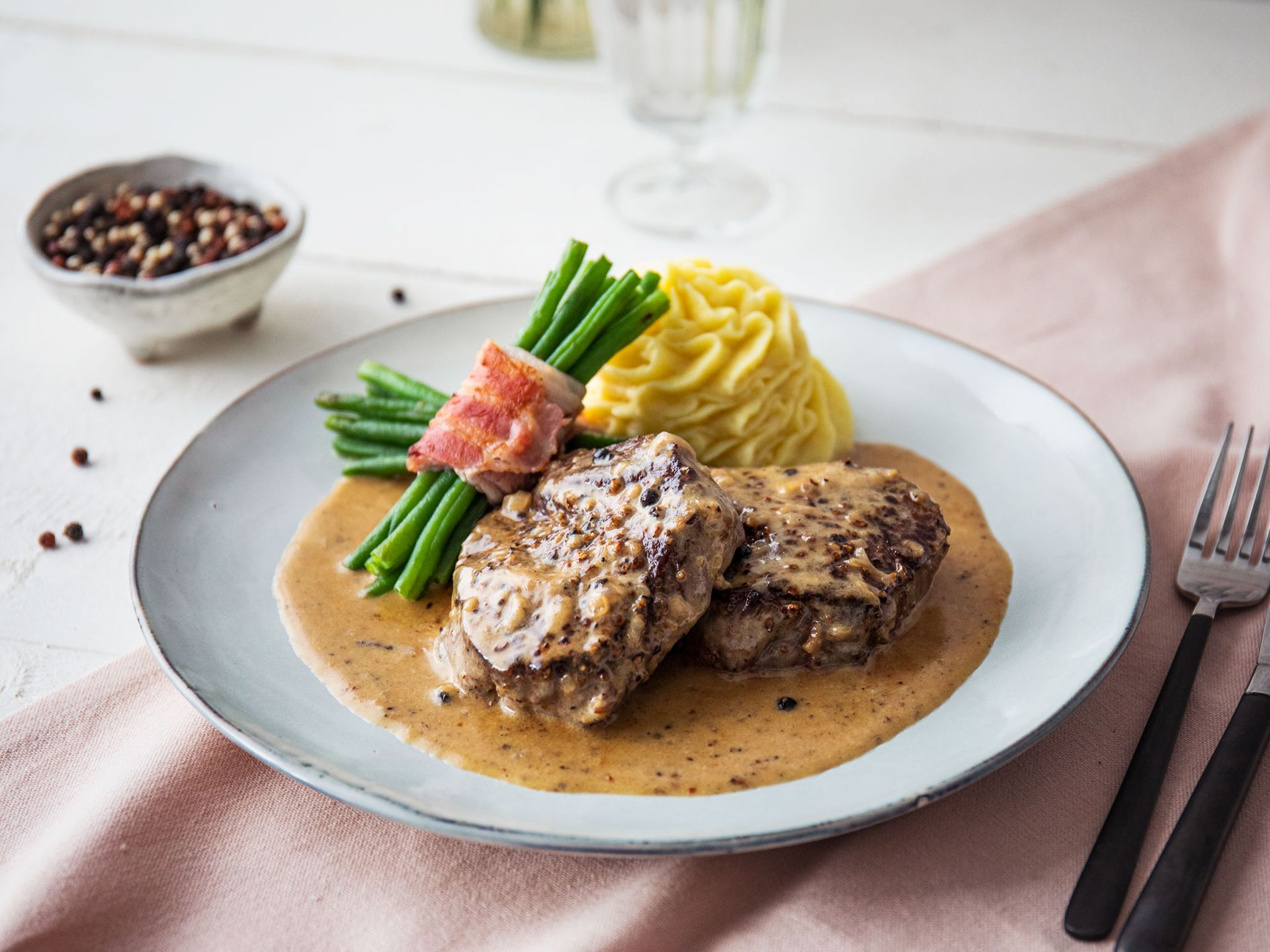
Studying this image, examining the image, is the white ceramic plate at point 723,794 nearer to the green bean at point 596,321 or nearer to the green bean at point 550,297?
the green bean at point 550,297

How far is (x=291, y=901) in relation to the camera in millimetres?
2766

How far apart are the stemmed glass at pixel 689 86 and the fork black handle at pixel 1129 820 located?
128 inches

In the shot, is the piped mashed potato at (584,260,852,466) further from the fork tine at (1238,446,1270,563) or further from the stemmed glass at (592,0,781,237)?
the stemmed glass at (592,0,781,237)

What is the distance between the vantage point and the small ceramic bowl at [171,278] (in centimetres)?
453

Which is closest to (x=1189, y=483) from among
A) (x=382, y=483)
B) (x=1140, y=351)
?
(x=1140, y=351)

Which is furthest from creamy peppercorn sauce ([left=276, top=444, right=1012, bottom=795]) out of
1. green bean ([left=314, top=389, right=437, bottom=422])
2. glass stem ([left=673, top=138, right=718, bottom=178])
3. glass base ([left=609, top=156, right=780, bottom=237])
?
glass stem ([left=673, top=138, right=718, bottom=178])

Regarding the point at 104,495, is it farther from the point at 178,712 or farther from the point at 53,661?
the point at 178,712

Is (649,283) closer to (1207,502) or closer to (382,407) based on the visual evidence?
(382,407)

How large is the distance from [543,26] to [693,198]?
1803 mm

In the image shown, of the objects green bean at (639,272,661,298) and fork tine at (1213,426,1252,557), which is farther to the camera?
green bean at (639,272,661,298)

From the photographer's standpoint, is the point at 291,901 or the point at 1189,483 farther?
the point at 1189,483

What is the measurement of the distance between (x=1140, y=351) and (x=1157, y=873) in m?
2.60

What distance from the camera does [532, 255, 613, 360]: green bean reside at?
385cm

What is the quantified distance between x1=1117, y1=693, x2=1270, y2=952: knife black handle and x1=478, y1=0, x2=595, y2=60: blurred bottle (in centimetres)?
540
